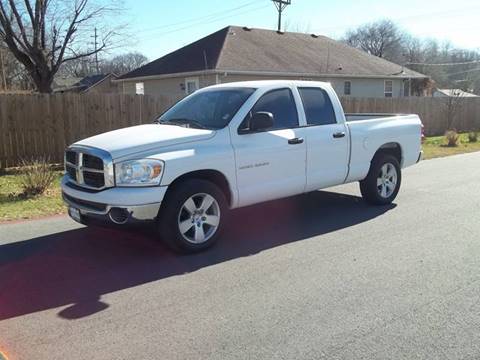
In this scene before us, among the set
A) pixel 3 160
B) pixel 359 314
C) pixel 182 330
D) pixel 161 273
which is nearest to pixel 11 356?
pixel 182 330

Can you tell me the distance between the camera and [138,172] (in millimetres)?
5211

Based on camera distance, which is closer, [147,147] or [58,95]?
[147,147]

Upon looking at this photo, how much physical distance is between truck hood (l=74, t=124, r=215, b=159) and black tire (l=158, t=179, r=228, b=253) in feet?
1.62

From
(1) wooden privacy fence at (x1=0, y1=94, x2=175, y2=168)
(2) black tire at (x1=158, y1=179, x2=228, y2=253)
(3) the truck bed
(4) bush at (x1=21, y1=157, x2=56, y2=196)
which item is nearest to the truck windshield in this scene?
(2) black tire at (x1=158, y1=179, x2=228, y2=253)

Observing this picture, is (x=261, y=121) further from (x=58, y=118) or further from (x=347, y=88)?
(x=347, y=88)

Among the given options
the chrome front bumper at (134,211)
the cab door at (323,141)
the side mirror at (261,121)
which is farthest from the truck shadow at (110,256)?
the side mirror at (261,121)

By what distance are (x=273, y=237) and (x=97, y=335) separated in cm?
300

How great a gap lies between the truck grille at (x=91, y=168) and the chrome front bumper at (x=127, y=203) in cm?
13

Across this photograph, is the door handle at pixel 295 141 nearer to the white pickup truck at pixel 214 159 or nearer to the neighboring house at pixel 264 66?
the white pickup truck at pixel 214 159

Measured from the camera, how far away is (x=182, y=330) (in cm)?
386

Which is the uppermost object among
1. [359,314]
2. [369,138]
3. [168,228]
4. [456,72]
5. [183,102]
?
[456,72]

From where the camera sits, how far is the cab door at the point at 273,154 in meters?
Answer: 5.98

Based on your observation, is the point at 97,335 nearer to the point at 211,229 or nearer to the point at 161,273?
the point at 161,273

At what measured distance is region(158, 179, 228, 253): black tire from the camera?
17.6 ft
